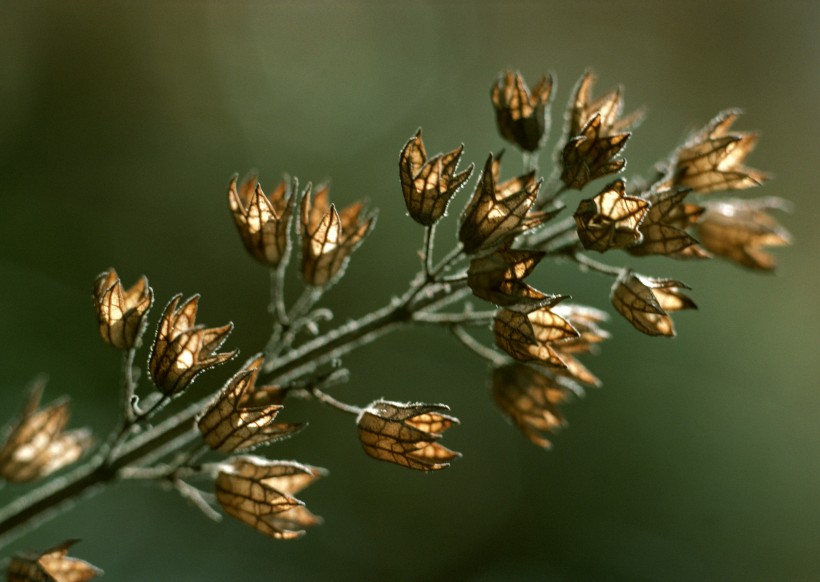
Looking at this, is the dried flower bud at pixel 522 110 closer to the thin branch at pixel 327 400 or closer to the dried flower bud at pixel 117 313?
the thin branch at pixel 327 400

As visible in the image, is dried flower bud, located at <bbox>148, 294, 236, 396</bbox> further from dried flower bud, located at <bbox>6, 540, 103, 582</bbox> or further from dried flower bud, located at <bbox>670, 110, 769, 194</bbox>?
dried flower bud, located at <bbox>670, 110, 769, 194</bbox>

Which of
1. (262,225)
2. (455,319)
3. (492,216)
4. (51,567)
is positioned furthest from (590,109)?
(51,567)

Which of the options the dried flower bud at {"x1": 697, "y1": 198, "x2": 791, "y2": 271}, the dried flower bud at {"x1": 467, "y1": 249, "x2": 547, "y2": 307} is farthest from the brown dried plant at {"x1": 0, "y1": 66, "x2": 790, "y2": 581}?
the dried flower bud at {"x1": 697, "y1": 198, "x2": 791, "y2": 271}

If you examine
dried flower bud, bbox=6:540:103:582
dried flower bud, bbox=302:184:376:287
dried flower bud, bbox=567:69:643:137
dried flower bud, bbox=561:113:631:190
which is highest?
dried flower bud, bbox=567:69:643:137

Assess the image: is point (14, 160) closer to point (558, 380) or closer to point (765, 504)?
point (558, 380)

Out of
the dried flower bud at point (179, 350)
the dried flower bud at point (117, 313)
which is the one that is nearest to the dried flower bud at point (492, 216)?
the dried flower bud at point (179, 350)

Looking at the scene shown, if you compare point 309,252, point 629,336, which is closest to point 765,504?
point 629,336

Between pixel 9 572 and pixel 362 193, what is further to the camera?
pixel 362 193

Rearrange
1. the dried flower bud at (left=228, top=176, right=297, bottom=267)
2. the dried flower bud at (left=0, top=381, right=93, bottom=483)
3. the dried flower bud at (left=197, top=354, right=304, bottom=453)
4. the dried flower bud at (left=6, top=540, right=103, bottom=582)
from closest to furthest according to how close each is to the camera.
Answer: the dried flower bud at (left=197, top=354, right=304, bottom=453) → the dried flower bud at (left=6, top=540, right=103, bottom=582) → the dried flower bud at (left=228, top=176, right=297, bottom=267) → the dried flower bud at (left=0, top=381, right=93, bottom=483)
